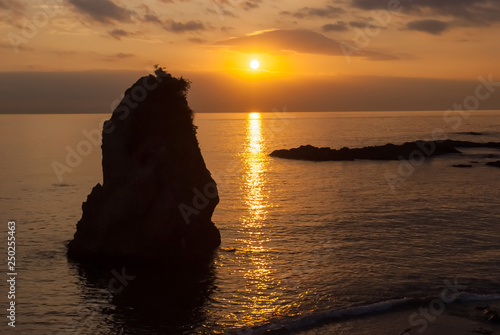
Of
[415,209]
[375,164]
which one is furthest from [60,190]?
[375,164]

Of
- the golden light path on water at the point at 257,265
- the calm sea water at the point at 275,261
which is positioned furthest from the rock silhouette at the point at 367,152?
the golden light path on water at the point at 257,265

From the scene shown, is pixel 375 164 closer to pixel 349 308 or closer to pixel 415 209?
pixel 415 209

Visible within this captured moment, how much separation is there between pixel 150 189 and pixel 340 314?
527 inches

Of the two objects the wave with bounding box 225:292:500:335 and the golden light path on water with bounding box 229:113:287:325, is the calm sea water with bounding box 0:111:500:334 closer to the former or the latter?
the golden light path on water with bounding box 229:113:287:325

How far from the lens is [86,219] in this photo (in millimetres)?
29094

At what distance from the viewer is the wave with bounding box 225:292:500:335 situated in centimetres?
1941

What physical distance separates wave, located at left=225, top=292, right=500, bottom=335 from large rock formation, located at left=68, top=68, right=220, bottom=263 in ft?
33.1

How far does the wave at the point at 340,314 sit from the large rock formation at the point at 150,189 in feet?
33.1

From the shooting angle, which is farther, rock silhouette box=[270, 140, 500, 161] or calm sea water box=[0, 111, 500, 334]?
rock silhouette box=[270, 140, 500, 161]

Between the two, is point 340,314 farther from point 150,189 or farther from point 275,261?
point 150,189

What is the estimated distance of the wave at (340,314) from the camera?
1941cm

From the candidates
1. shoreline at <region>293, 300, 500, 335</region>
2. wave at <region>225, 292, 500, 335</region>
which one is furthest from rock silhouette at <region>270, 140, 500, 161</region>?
shoreline at <region>293, 300, 500, 335</region>

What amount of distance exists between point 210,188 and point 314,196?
2280cm

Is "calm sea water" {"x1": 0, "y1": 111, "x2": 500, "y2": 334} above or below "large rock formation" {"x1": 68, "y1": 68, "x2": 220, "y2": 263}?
below
